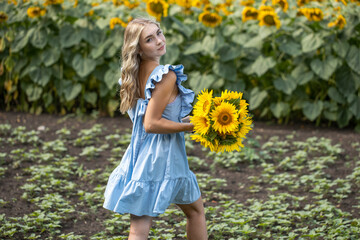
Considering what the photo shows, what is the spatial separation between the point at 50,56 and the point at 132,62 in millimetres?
4238

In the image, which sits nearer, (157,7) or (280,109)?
(157,7)

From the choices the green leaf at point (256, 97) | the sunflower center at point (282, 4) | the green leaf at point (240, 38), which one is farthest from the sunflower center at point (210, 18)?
the green leaf at point (256, 97)

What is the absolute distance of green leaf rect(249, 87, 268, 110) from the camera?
19.7 feet

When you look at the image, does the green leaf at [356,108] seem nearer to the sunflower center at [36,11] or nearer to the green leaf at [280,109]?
the green leaf at [280,109]

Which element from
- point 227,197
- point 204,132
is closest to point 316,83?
point 227,197

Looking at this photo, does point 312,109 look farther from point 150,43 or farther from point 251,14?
point 150,43

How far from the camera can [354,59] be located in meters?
5.59

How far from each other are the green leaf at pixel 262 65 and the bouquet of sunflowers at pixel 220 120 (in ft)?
11.3

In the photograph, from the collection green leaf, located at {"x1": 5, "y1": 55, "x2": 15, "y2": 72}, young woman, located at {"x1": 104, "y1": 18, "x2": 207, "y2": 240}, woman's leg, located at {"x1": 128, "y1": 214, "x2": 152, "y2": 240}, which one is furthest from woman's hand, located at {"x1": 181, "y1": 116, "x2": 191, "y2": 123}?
green leaf, located at {"x1": 5, "y1": 55, "x2": 15, "y2": 72}

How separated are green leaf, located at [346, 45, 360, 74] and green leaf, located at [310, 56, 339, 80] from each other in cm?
14

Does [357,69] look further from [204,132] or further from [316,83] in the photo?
[204,132]

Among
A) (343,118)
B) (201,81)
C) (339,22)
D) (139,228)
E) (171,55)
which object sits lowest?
(139,228)

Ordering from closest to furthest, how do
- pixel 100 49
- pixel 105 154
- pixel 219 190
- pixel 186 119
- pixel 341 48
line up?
pixel 186 119 → pixel 219 190 → pixel 105 154 → pixel 341 48 → pixel 100 49

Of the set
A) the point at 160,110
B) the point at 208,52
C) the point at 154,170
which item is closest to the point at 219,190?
the point at 154,170
